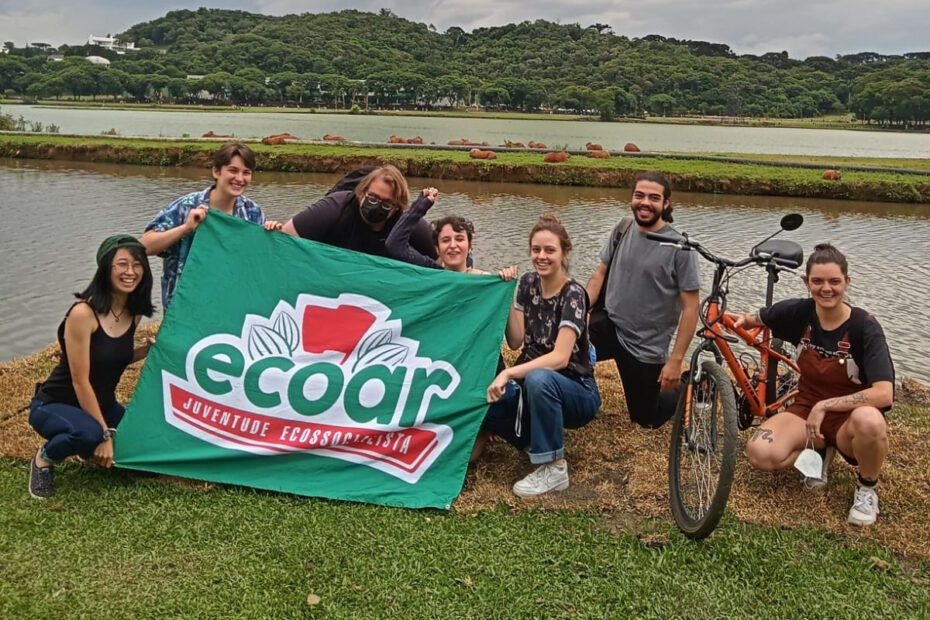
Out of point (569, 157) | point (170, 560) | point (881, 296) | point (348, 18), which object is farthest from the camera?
point (348, 18)

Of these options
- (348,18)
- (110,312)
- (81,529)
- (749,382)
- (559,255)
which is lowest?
(81,529)

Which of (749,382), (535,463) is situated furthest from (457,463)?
(749,382)

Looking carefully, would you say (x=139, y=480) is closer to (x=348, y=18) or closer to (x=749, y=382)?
(x=749, y=382)

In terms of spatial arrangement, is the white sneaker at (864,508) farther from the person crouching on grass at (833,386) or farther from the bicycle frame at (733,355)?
the bicycle frame at (733,355)

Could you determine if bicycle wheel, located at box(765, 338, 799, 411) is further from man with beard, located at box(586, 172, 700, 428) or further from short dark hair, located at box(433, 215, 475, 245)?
short dark hair, located at box(433, 215, 475, 245)

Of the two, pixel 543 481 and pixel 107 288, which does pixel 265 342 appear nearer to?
pixel 107 288

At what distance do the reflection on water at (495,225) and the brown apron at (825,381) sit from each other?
482 centimetres

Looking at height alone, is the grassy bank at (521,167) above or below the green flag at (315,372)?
above

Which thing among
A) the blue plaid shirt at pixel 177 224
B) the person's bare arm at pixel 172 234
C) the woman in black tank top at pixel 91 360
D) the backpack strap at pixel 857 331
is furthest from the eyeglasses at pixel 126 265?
the backpack strap at pixel 857 331

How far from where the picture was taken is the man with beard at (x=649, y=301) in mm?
5238

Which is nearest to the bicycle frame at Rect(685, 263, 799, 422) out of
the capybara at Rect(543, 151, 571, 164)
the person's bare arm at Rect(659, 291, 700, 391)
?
the person's bare arm at Rect(659, 291, 700, 391)

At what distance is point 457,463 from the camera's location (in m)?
4.56

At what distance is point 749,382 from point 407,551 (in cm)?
265

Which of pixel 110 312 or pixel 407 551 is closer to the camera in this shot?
pixel 407 551
